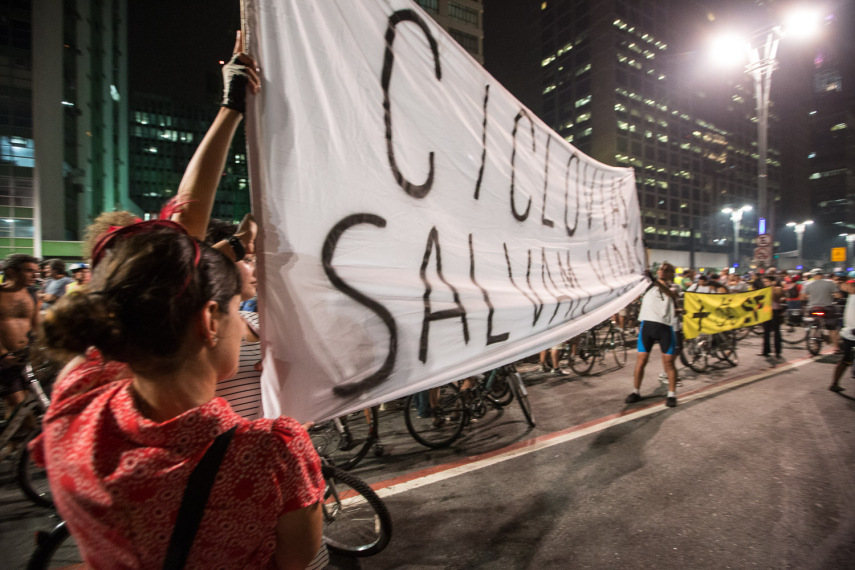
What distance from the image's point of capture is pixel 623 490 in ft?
11.3

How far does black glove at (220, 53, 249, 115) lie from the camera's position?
1394 mm

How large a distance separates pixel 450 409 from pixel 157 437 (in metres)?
4.40

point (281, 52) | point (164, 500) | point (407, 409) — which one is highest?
point (281, 52)

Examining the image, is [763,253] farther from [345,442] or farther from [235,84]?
[235,84]

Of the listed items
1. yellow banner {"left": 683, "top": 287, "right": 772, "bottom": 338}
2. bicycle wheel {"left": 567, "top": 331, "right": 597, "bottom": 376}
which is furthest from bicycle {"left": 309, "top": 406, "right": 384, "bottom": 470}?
yellow banner {"left": 683, "top": 287, "right": 772, "bottom": 338}

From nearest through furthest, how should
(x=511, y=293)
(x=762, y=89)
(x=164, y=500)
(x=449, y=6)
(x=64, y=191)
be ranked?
1. (x=164, y=500)
2. (x=511, y=293)
3. (x=762, y=89)
4. (x=64, y=191)
5. (x=449, y=6)

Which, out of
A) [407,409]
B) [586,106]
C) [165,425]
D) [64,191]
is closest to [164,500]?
[165,425]

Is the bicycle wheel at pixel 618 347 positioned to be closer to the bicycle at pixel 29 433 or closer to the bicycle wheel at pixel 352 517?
the bicycle wheel at pixel 352 517

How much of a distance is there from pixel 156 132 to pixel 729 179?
133039 millimetres

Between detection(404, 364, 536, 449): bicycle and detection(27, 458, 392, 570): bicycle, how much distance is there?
1638 mm

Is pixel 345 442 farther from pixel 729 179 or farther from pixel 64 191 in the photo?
pixel 729 179

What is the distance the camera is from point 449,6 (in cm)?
5350

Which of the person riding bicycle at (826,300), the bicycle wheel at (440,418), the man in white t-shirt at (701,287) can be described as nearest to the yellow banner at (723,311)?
the man in white t-shirt at (701,287)

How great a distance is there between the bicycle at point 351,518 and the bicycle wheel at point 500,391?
2924 mm
